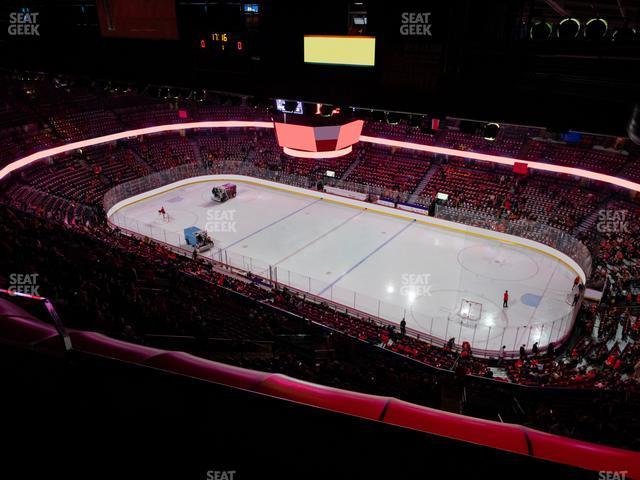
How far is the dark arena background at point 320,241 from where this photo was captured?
6.54ft

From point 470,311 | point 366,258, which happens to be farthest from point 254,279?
point 470,311

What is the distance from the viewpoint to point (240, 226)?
2547cm

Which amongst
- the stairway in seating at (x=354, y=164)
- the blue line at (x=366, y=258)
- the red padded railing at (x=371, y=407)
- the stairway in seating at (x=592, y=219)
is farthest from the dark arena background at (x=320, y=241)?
the stairway in seating at (x=354, y=164)

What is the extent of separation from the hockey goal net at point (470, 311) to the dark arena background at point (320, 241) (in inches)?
6.2

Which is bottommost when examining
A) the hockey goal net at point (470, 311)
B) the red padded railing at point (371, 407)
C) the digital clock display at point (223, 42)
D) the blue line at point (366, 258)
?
the hockey goal net at point (470, 311)

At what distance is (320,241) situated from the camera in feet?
77.3

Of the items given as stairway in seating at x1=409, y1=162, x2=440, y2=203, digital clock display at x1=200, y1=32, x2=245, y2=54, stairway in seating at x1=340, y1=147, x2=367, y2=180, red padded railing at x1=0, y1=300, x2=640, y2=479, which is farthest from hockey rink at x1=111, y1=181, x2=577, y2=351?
red padded railing at x1=0, y1=300, x2=640, y2=479

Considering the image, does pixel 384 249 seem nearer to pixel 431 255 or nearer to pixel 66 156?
pixel 431 255

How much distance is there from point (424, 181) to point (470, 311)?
1335 cm

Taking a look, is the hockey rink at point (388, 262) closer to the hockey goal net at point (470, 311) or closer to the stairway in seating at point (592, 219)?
the hockey goal net at point (470, 311)

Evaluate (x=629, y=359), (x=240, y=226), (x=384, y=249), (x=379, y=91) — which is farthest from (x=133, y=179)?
(x=629, y=359)

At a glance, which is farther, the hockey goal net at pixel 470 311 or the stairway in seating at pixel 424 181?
the stairway in seating at pixel 424 181

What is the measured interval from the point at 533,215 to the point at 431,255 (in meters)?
6.90

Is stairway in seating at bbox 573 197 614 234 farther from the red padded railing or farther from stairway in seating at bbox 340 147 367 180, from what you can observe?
the red padded railing
